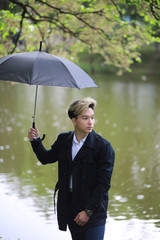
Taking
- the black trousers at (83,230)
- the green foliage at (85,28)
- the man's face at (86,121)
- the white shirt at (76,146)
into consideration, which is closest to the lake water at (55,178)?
the green foliage at (85,28)

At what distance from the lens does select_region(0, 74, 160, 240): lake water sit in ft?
19.8

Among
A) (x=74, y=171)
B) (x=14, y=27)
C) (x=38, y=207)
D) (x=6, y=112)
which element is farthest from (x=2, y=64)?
(x=6, y=112)

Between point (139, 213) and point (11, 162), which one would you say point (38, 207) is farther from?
point (11, 162)

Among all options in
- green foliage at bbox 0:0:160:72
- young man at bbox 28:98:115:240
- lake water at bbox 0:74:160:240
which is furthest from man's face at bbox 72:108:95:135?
green foliage at bbox 0:0:160:72

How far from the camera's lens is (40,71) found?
3830 mm

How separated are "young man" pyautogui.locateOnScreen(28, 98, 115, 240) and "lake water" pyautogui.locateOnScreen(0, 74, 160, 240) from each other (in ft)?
7.55

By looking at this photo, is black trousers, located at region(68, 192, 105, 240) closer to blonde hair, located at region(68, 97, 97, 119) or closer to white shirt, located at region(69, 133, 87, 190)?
white shirt, located at region(69, 133, 87, 190)

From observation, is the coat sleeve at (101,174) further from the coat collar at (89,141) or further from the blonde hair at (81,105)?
the blonde hair at (81,105)

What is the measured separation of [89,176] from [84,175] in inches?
1.6

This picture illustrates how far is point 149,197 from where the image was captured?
7820 mm

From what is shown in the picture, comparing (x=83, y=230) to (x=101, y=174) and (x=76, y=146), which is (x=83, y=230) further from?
(x=76, y=146)

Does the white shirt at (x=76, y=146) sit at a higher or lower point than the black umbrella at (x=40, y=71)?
lower

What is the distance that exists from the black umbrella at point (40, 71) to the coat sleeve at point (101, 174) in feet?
2.54

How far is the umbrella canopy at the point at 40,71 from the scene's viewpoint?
3.80 metres
